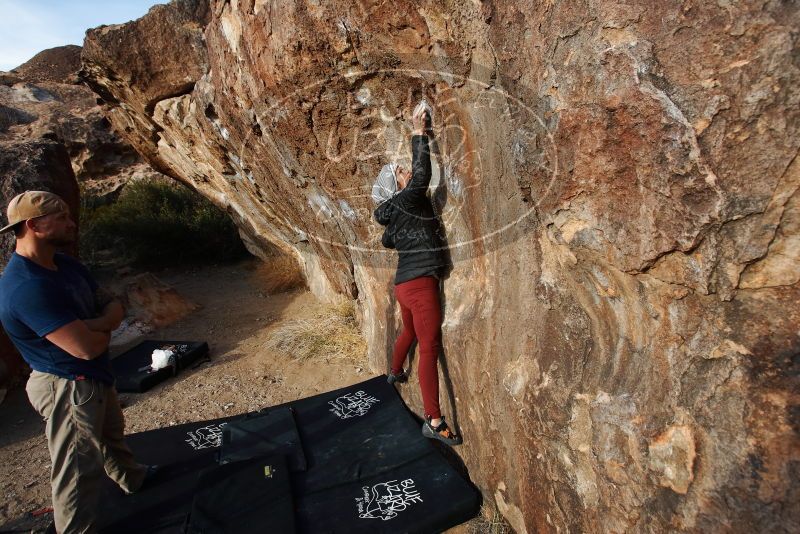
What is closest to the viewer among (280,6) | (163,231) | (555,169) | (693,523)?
(693,523)

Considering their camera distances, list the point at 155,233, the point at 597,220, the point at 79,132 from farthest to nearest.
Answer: the point at 79,132
the point at 155,233
the point at 597,220

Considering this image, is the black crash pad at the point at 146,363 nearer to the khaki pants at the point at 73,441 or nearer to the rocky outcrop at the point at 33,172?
the rocky outcrop at the point at 33,172

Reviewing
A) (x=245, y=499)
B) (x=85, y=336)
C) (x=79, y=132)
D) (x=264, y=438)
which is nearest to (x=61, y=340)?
(x=85, y=336)

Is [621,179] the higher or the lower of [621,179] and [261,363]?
the higher

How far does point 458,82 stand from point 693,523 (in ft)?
6.59

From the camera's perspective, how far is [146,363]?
4.80 metres

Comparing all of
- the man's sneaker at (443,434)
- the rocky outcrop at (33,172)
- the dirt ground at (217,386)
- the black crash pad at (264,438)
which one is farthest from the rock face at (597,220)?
the rocky outcrop at (33,172)

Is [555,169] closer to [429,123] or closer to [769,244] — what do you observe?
[769,244]

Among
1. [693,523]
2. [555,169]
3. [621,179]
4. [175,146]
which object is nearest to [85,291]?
[555,169]

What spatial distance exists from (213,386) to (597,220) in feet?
12.4

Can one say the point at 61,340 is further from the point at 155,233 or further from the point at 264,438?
the point at 155,233

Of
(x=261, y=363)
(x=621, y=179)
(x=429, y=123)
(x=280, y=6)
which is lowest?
(x=261, y=363)

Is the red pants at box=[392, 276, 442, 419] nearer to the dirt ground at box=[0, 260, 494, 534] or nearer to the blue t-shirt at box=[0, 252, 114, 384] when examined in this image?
the dirt ground at box=[0, 260, 494, 534]

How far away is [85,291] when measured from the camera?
96.3 inches
